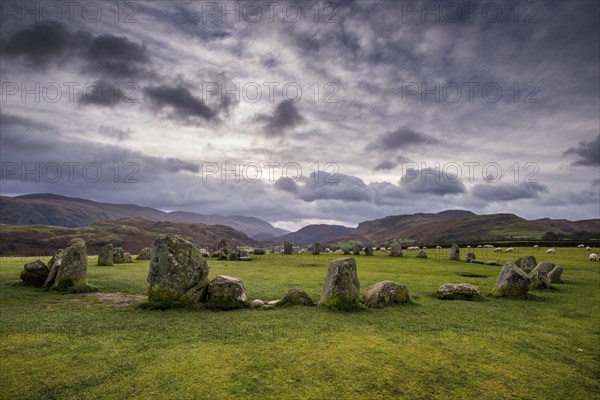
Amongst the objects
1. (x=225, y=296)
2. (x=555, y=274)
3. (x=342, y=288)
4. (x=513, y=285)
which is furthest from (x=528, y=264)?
(x=225, y=296)

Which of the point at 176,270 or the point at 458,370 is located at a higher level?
the point at 176,270

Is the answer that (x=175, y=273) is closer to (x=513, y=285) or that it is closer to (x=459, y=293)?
(x=459, y=293)

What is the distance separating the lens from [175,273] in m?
15.8

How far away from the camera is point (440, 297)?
18406mm

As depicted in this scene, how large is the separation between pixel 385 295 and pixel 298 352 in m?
7.44

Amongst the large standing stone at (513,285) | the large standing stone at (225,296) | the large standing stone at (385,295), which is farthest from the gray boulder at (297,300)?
the large standing stone at (513,285)

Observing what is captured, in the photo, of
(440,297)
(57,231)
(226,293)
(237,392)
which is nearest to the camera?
(237,392)

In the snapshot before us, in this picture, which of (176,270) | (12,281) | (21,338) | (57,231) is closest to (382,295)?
(176,270)

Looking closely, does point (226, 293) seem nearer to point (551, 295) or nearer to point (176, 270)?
point (176, 270)

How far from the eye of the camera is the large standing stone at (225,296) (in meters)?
15.4

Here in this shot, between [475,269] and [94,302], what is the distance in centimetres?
3205

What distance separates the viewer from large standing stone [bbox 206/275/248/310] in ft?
50.4

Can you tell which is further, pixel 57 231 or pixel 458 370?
pixel 57 231

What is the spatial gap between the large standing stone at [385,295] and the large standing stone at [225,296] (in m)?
6.00
